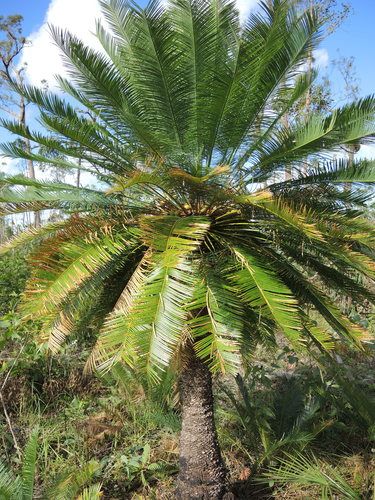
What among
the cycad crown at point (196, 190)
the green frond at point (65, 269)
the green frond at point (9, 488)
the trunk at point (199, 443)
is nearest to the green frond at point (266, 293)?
the cycad crown at point (196, 190)

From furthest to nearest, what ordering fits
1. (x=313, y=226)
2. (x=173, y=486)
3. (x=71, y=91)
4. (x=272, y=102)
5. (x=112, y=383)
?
(x=112, y=383) < (x=173, y=486) < (x=71, y=91) < (x=272, y=102) < (x=313, y=226)

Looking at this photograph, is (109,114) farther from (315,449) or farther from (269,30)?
(315,449)

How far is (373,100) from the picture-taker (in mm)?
2994

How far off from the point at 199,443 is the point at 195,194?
85.2 inches

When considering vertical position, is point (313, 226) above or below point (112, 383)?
above

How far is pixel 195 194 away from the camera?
2.83 m

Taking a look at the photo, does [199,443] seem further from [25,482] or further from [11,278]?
[11,278]

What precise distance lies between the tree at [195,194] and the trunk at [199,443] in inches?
1.2

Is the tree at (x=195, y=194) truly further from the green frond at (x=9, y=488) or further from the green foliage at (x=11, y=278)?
the green foliage at (x=11, y=278)

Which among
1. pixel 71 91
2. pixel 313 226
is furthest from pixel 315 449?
pixel 71 91

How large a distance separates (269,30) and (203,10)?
→ 450mm

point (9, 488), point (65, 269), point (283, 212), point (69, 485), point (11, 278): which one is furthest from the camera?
point (11, 278)

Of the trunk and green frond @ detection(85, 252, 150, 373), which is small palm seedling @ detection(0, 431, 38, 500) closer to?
green frond @ detection(85, 252, 150, 373)

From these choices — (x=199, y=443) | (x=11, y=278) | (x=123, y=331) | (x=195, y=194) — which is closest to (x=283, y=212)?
(x=195, y=194)
